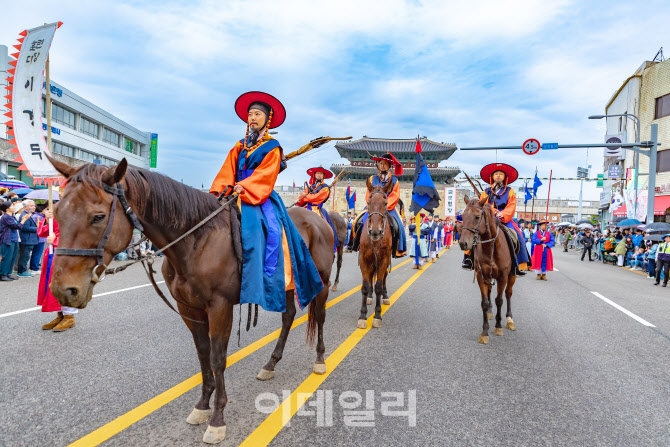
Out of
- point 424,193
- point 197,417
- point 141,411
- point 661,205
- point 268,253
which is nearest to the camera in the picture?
point 197,417

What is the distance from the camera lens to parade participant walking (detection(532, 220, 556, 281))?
1212 cm

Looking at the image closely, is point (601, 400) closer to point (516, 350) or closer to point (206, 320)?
point (516, 350)

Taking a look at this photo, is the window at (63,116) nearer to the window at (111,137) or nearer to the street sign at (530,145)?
the window at (111,137)

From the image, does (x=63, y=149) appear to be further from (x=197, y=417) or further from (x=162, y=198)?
(x=197, y=417)

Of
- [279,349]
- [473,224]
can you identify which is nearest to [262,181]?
[279,349]

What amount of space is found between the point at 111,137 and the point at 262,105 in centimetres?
4732

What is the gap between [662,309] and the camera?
317 inches

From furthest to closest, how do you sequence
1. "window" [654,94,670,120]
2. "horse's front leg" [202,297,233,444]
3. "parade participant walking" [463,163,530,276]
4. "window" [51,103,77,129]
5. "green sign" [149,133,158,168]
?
"green sign" [149,133,158,168] → "window" [51,103,77,129] → "window" [654,94,670,120] → "parade participant walking" [463,163,530,276] → "horse's front leg" [202,297,233,444]

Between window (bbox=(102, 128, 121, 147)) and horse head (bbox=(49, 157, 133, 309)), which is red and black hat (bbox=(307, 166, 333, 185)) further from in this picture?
window (bbox=(102, 128, 121, 147))

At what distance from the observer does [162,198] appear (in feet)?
8.72

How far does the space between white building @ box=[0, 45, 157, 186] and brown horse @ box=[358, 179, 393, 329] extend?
→ 86.4 feet

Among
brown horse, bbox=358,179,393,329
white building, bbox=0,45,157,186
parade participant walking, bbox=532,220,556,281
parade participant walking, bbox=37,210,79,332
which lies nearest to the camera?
parade participant walking, bbox=37,210,79,332


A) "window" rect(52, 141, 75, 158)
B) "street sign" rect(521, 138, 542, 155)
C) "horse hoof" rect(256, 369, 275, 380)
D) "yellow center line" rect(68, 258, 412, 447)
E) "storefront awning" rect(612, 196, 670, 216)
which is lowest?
"yellow center line" rect(68, 258, 412, 447)

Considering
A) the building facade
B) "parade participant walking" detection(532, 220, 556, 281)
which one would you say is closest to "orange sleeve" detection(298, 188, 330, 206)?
"parade participant walking" detection(532, 220, 556, 281)
